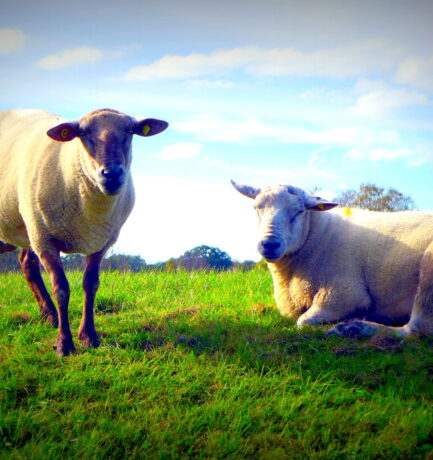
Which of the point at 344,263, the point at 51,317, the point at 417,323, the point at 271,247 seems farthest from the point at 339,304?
the point at 51,317

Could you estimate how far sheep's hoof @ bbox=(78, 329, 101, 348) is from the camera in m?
6.44

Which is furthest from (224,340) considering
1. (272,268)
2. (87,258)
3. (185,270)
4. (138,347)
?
(185,270)

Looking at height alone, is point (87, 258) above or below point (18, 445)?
above

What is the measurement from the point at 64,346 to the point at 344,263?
3606 mm

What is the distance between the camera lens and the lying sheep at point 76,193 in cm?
610

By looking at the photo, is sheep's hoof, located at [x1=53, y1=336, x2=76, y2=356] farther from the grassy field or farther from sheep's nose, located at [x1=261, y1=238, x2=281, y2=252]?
sheep's nose, located at [x1=261, y1=238, x2=281, y2=252]

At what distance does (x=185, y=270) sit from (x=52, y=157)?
520 cm

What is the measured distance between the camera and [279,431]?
4438 mm

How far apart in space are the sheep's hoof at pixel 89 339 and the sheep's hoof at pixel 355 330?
2.77 metres

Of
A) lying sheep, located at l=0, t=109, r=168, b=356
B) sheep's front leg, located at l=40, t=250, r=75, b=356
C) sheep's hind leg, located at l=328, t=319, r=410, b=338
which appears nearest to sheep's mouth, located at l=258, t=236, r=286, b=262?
sheep's hind leg, located at l=328, t=319, r=410, b=338

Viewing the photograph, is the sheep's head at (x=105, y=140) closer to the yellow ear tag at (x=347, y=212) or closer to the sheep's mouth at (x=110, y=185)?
the sheep's mouth at (x=110, y=185)

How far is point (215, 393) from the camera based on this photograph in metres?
4.96

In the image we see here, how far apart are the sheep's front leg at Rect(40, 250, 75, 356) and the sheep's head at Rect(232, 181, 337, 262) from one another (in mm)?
2421

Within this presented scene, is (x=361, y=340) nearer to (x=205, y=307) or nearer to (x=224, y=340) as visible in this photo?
(x=224, y=340)
